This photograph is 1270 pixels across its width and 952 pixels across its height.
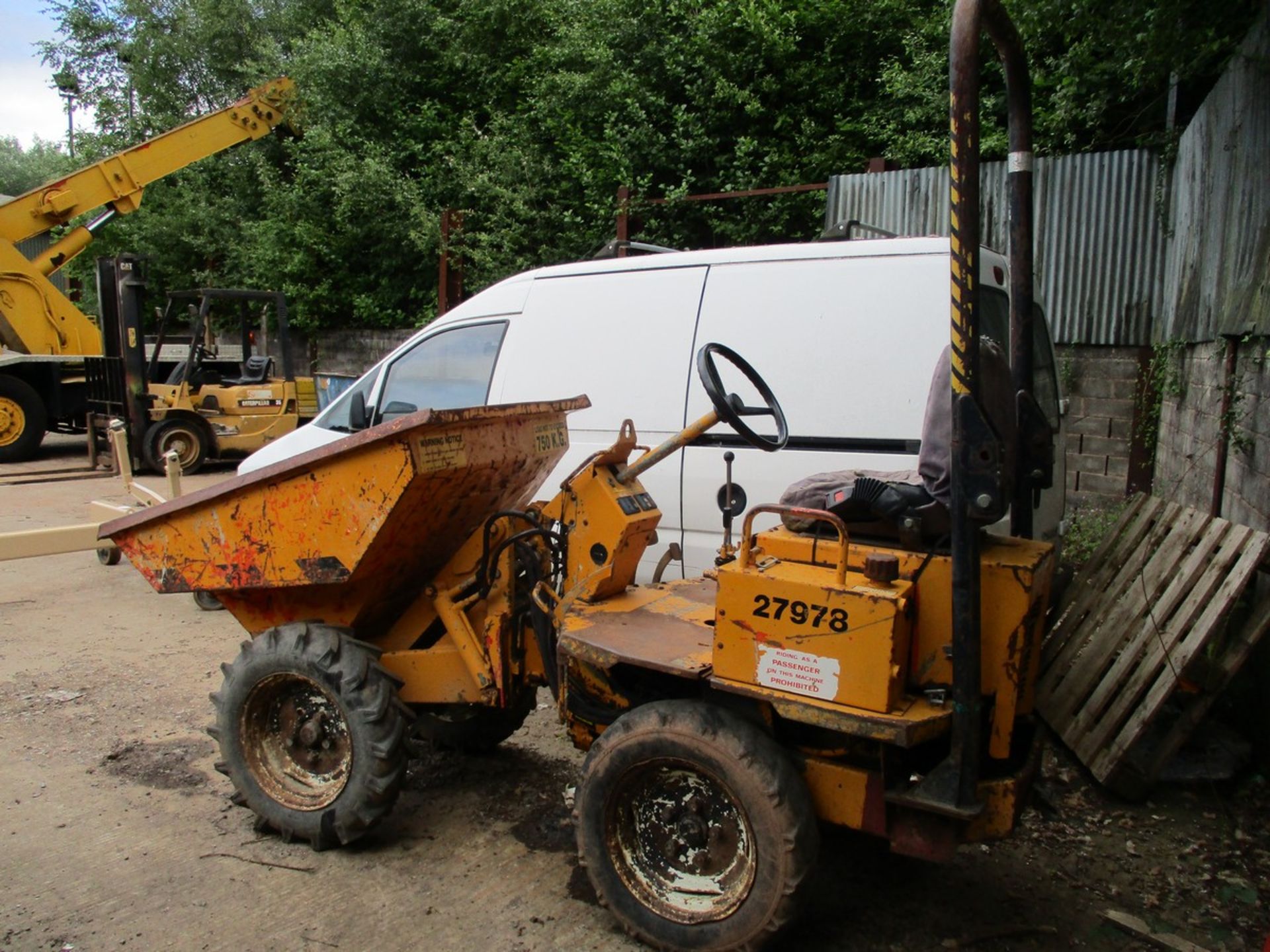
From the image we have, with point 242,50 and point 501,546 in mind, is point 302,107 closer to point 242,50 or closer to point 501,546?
point 242,50

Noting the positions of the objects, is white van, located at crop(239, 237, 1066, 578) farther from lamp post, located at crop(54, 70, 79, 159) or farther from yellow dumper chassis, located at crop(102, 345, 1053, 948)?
lamp post, located at crop(54, 70, 79, 159)

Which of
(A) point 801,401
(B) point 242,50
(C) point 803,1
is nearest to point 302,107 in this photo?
(B) point 242,50

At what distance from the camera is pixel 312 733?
371 cm

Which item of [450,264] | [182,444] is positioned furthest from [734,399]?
[182,444]

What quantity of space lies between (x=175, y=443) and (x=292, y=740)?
11.2m

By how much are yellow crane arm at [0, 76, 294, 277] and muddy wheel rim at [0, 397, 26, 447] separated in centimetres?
242

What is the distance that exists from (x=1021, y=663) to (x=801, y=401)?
2.10 m

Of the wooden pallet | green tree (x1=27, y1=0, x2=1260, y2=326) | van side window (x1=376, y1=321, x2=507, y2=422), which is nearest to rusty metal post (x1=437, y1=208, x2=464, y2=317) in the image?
green tree (x1=27, y1=0, x2=1260, y2=326)

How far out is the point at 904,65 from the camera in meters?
11.2

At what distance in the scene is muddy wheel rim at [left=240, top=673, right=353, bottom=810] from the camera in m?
3.68

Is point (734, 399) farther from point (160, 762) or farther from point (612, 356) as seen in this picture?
point (160, 762)

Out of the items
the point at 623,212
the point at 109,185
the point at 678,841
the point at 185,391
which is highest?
the point at 109,185

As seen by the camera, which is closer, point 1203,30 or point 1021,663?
point 1021,663

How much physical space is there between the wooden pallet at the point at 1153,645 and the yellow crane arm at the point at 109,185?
633 inches
